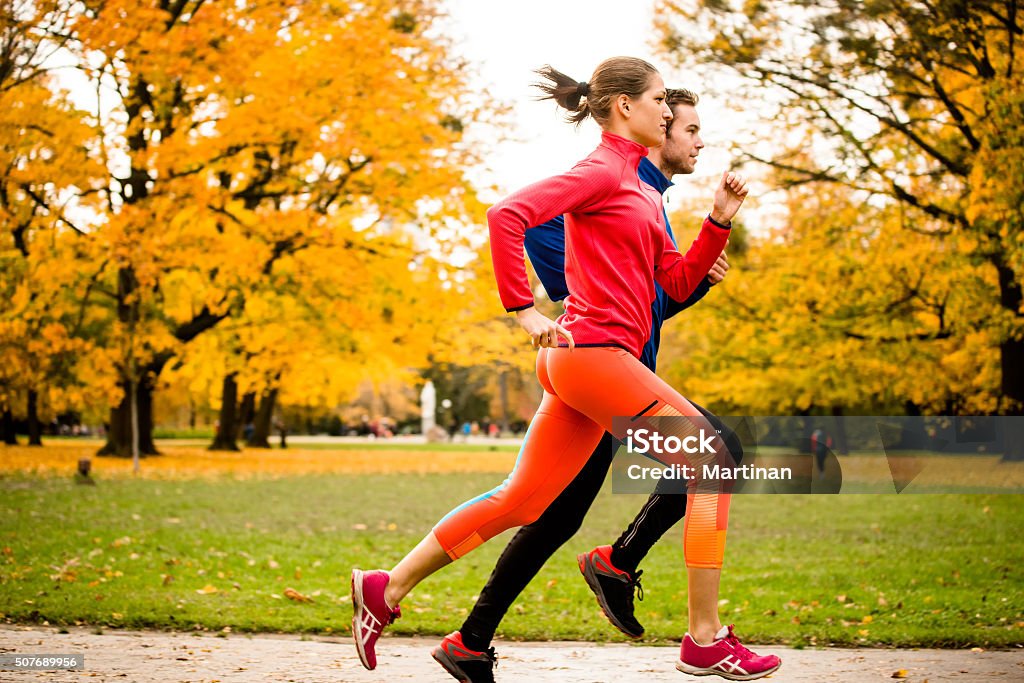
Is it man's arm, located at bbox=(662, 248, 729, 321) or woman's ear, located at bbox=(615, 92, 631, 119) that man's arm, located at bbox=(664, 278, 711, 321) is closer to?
man's arm, located at bbox=(662, 248, 729, 321)

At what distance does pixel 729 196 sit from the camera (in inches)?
147

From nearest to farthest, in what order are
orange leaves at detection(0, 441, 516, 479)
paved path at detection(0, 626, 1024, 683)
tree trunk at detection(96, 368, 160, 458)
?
paved path at detection(0, 626, 1024, 683) < orange leaves at detection(0, 441, 516, 479) < tree trunk at detection(96, 368, 160, 458)

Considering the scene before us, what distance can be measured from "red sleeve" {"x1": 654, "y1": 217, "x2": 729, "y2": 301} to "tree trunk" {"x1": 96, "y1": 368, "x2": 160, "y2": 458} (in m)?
23.0

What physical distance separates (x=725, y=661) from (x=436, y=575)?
5357 mm

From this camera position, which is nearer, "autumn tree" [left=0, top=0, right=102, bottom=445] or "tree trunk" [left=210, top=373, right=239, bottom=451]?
"autumn tree" [left=0, top=0, right=102, bottom=445]

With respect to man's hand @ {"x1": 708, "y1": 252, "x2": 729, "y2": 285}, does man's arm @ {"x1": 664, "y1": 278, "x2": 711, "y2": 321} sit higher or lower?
lower

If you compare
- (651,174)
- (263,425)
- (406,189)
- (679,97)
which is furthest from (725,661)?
(263,425)

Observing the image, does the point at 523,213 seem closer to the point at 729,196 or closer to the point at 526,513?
the point at 729,196

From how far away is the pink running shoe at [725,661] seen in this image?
3602mm

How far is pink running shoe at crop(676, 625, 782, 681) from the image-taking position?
11.8 feet

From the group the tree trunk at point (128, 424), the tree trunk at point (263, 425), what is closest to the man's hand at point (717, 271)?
the tree trunk at point (128, 424)

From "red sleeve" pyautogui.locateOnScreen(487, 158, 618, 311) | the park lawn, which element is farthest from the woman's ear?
the park lawn

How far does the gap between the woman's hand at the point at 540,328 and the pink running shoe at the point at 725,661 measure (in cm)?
111

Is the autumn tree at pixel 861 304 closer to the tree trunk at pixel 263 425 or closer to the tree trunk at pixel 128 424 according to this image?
the tree trunk at pixel 128 424
